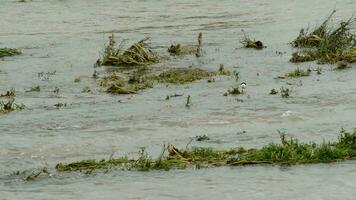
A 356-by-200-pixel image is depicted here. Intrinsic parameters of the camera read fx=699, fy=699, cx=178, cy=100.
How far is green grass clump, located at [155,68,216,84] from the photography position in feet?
62.9

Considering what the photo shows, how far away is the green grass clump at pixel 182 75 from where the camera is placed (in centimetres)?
1917

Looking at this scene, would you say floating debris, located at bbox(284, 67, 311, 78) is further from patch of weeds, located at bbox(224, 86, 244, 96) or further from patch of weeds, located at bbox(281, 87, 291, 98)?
patch of weeds, located at bbox(224, 86, 244, 96)

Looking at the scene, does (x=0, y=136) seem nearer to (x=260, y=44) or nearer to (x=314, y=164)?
(x=314, y=164)

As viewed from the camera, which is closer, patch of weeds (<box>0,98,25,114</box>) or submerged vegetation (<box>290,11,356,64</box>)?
patch of weeds (<box>0,98,25,114</box>)

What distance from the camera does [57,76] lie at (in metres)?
20.4

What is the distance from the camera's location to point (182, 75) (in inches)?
782

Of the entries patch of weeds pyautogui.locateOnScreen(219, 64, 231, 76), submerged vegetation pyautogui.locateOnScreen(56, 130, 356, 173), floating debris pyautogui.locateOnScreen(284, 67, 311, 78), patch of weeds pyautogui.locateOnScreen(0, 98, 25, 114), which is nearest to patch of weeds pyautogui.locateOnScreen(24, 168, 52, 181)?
submerged vegetation pyautogui.locateOnScreen(56, 130, 356, 173)

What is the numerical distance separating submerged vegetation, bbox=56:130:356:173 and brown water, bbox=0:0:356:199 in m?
0.18

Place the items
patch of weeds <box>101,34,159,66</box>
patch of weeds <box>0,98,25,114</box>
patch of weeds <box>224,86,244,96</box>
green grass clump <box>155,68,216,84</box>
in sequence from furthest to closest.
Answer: patch of weeds <box>101,34,159,66</box> → green grass clump <box>155,68,216,84</box> → patch of weeds <box>224,86,244,96</box> → patch of weeds <box>0,98,25,114</box>

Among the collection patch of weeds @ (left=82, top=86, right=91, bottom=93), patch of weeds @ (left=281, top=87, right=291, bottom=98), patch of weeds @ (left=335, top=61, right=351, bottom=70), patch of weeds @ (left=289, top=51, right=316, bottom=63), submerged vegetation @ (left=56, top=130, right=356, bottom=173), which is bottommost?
submerged vegetation @ (left=56, top=130, right=356, bottom=173)

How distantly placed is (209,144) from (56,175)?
3014 millimetres

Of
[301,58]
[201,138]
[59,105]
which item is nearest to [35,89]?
[59,105]

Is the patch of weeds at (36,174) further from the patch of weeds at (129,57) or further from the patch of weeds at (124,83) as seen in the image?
the patch of weeds at (129,57)

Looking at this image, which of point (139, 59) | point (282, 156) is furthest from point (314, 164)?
point (139, 59)
